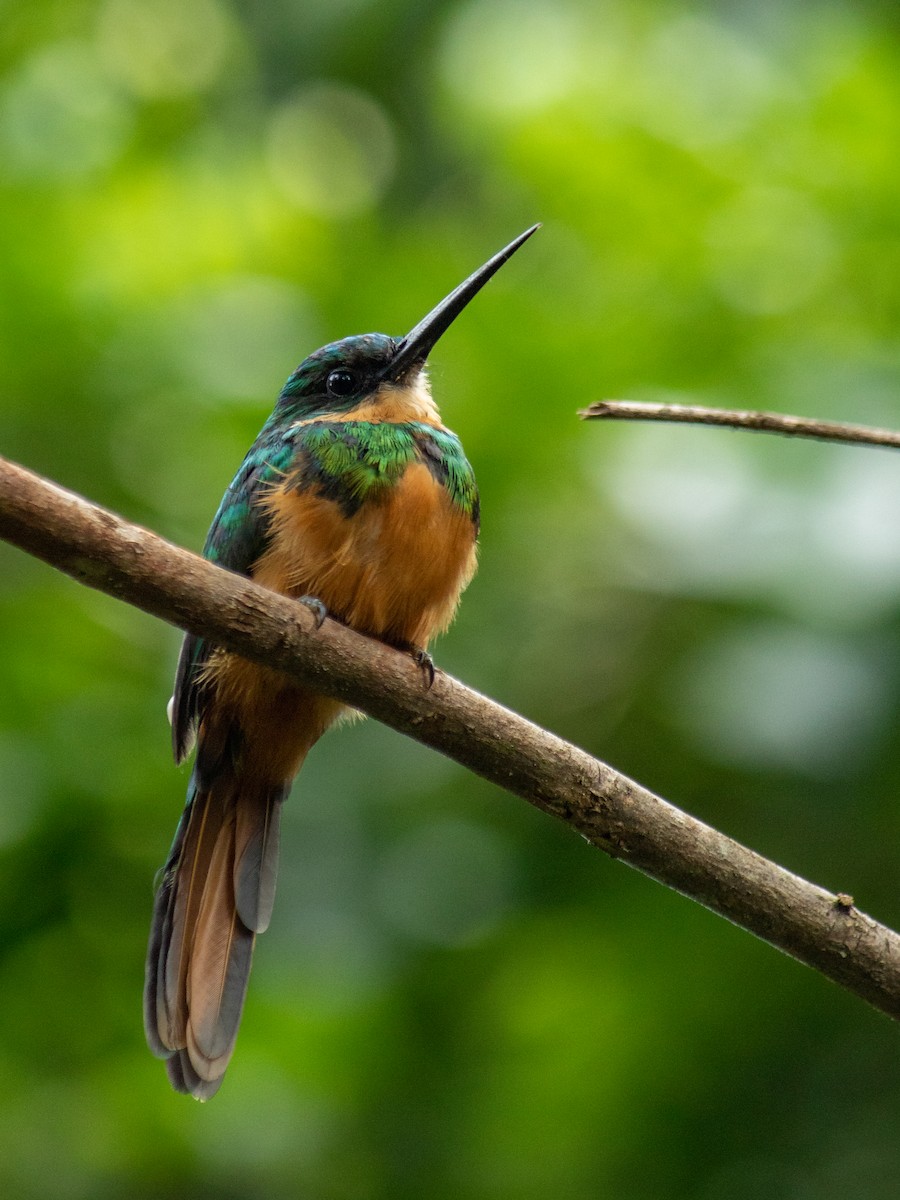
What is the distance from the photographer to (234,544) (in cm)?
269

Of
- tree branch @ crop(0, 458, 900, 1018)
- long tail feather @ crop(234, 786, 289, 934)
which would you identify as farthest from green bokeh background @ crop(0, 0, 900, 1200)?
tree branch @ crop(0, 458, 900, 1018)

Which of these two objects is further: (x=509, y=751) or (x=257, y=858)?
(x=257, y=858)

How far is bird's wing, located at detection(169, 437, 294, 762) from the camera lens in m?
2.64

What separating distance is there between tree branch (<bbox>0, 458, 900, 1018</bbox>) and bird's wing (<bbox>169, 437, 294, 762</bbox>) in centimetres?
70

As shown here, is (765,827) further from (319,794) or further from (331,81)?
(331,81)

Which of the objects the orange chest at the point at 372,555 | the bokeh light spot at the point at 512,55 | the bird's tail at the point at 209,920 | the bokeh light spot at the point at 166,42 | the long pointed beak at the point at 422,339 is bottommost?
the bird's tail at the point at 209,920

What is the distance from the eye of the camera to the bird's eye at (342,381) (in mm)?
3006

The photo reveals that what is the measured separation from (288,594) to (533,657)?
0.86 m

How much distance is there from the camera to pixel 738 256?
3291 mm

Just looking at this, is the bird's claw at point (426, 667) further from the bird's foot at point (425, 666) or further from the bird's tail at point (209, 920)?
the bird's tail at point (209, 920)

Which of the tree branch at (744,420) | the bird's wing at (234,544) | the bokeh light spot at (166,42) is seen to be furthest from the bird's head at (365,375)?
the bokeh light spot at (166,42)

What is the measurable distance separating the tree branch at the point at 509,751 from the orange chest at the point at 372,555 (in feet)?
1.59

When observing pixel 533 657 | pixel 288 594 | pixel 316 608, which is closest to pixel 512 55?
pixel 533 657

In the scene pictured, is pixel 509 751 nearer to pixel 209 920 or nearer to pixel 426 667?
pixel 426 667
